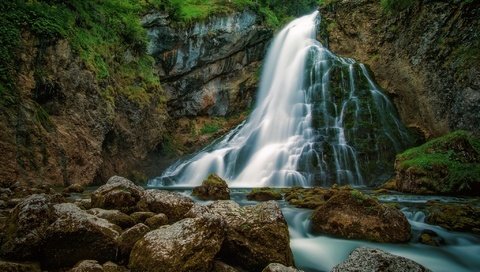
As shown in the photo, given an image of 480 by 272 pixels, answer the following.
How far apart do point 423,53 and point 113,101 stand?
16.4 meters

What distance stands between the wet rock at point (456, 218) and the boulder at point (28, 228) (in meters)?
7.12

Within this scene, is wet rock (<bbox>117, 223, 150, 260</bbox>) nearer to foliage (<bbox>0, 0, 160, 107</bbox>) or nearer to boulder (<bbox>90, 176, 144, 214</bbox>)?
boulder (<bbox>90, 176, 144, 214</bbox>)

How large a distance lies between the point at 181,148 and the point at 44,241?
19.1 meters

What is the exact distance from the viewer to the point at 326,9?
1069 inches

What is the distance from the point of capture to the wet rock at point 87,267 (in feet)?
12.7

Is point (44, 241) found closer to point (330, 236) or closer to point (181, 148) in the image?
point (330, 236)

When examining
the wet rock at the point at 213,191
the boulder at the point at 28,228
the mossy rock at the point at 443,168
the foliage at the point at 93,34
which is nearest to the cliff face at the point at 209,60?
the foliage at the point at 93,34

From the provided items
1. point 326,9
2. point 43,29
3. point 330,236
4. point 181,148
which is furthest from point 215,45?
point 330,236

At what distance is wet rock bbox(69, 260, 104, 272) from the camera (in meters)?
3.87

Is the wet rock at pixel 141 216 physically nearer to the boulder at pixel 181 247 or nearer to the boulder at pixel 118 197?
the boulder at pixel 118 197

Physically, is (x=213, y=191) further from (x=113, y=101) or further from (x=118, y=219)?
(x=113, y=101)

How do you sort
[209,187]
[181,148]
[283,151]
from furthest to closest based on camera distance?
[181,148]
[283,151]
[209,187]

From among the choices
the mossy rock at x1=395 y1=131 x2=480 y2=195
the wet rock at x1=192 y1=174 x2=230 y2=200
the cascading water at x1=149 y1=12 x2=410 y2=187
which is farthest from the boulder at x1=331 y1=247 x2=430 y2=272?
the cascading water at x1=149 y1=12 x2=410 y2=187

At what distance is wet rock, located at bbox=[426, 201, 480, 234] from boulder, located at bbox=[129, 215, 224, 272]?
17.0 feet
